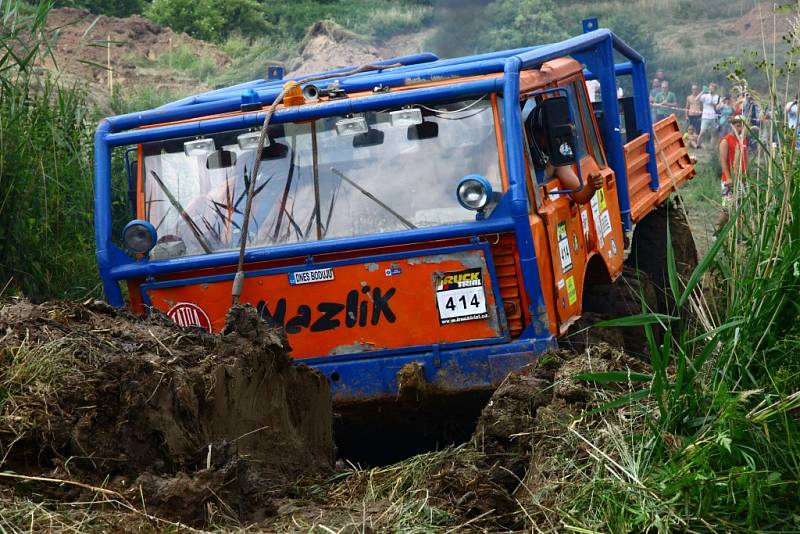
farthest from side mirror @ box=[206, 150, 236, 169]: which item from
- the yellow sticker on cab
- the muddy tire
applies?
the muddy tire

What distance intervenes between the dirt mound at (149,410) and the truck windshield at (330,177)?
4.40 ft

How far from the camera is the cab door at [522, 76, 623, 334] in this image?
6562mm

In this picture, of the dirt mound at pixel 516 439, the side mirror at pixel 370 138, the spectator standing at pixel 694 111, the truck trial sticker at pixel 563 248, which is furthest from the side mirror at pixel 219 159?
the spectator standing at pixel 694 111

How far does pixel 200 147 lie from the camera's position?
6.84 m

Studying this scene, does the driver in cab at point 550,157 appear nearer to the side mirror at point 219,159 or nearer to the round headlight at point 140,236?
the side mirror at point 219,159

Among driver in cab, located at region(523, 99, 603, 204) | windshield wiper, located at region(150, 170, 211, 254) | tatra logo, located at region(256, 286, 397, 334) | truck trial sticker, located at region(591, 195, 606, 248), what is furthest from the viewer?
truck trial sticker, located at region(591, 195, 606, 248)

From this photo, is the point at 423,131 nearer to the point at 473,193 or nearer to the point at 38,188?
the point at 473,193

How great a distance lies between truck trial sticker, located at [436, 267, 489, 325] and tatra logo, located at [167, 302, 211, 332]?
1315mm

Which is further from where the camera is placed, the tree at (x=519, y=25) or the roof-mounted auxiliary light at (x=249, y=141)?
the tree at (x=519, y=25)

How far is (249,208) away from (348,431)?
1372 millimetres

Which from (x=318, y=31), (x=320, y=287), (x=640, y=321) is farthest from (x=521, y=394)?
(x=318, y=31)

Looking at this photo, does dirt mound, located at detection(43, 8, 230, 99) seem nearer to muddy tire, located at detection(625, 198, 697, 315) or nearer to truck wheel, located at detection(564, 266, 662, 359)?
muddy tire, located at detection(625, 198, 697, 315)

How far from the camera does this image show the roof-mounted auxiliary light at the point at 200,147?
6.82 metres

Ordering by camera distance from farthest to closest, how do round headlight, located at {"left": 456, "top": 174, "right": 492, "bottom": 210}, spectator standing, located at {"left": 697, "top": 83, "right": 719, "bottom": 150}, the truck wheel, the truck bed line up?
1. spectator standing, located at {"left": 697, "top": 83, "right": 719, "bottom": 150}
2. the truck bed
3. the truck wheel
4. round headlight, located at {"left": 456, "top": 174, "right": 492, "bottom": 210}
